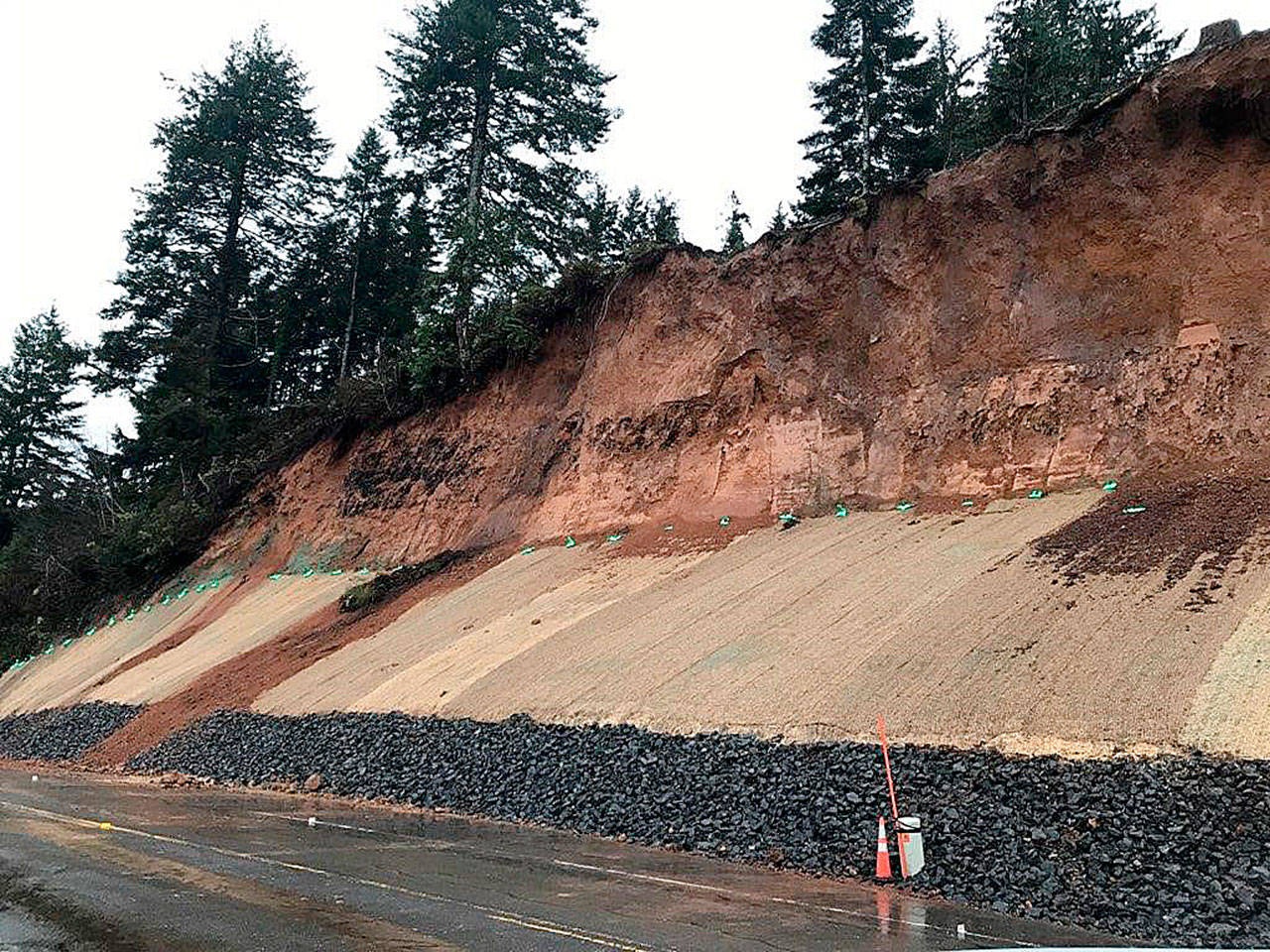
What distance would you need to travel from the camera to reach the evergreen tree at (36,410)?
148 ft

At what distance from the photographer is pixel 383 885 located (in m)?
7.78

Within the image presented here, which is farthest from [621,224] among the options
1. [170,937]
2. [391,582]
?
[170,937]

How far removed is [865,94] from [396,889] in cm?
2914

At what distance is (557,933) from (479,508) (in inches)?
729

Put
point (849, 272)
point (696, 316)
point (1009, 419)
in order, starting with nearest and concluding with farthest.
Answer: point (1009, 419) → point (849, 272) → point (696, 316)

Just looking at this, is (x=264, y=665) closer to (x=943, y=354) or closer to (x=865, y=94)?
(x=943, y=354)

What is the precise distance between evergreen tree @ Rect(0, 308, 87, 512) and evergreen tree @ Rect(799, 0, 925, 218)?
3360cm

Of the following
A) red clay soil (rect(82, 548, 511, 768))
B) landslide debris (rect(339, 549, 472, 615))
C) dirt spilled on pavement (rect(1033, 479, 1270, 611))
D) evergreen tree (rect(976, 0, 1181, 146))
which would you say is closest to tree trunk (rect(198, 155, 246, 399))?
landslide debris (rect(339, 549, 472, 615))

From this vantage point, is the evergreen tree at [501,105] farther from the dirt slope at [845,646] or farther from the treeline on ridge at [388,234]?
the dirt slope at [845,646]

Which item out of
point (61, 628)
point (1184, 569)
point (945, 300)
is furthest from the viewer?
point (61, 628)

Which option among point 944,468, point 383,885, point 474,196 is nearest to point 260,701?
point 383,885

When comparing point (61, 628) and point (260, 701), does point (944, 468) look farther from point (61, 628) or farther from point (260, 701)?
point (61, 628)

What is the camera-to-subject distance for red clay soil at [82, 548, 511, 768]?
18.2 meters

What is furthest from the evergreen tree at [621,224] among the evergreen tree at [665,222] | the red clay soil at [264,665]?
the red clay soil at [264,665]
